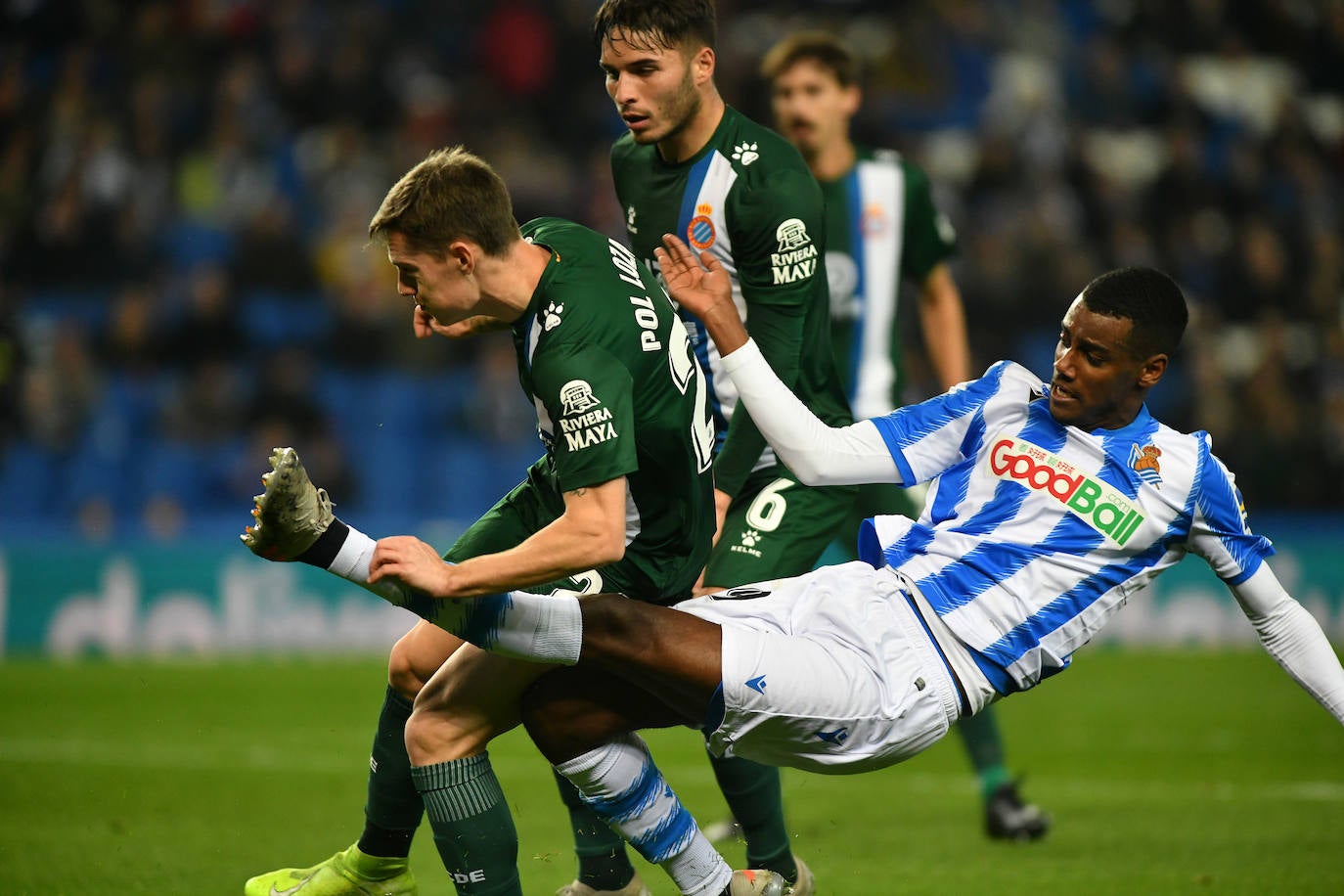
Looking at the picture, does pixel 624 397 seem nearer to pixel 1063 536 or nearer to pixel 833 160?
pixel 1063 536

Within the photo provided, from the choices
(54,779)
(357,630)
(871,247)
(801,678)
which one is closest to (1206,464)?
(801,678)

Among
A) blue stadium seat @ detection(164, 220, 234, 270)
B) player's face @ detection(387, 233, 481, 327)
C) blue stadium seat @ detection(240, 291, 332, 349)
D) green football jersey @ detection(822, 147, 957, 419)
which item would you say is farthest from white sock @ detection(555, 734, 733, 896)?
blue stadium seat @ detection(164, 220, 234, 270)

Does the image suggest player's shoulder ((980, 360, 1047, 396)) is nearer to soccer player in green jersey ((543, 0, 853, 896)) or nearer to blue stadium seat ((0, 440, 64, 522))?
soccer player in green jersey ((543, 0, 853, 896))

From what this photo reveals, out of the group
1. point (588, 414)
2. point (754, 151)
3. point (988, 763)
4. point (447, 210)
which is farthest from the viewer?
point (988, 763)

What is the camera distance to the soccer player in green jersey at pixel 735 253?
4781mm

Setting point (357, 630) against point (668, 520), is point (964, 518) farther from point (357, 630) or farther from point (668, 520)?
point (357, 630)

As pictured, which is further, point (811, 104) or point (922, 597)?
point (811, 104)

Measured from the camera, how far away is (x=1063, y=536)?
4.13m

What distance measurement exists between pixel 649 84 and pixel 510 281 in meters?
1.17

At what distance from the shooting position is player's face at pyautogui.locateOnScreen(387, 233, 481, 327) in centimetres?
385

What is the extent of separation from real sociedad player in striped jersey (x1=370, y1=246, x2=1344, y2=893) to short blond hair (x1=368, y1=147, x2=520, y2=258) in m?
0.61

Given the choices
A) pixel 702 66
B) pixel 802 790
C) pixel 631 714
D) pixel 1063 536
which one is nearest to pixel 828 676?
pixel 631 714

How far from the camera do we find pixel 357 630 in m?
12.6

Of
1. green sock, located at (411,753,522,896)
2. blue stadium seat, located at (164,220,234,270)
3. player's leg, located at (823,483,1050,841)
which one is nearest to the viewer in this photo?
green sock, located at (411,753,522,896)
